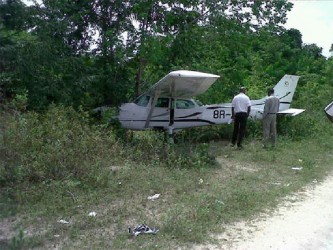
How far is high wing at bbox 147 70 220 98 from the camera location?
37.0 feet

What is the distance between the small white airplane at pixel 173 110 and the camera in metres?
12.8

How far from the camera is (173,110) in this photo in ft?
44.8

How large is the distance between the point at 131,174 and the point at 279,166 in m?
3.86

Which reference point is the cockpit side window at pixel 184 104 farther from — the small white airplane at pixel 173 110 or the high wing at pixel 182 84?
the high wing at pixel 182 84

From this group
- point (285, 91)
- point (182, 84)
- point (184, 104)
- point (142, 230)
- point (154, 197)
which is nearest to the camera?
point (142, 230)

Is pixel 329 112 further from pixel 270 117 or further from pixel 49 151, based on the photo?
pixel 270 117

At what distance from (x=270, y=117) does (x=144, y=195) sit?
687 centimetres

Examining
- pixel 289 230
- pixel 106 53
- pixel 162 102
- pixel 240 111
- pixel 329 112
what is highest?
pixel 106 53

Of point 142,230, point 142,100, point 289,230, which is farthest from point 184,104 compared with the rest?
point 142,230

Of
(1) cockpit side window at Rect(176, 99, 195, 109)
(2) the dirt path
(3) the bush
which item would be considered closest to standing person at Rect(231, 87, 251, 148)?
(1) cockpit side window at Rect(176, 99, 195, 109)

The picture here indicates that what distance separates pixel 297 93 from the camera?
21.1 metres

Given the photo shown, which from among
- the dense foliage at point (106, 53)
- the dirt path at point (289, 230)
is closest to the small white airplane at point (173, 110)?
the dense foliage at point (106, 53)

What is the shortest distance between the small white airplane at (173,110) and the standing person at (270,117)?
1.68 metres

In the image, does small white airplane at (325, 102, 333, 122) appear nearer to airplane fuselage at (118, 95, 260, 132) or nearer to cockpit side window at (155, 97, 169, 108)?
airplane fuselage at (118, 95, 260, 132)
